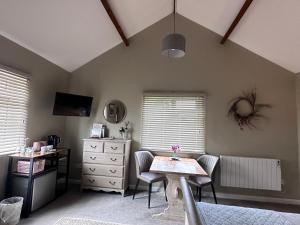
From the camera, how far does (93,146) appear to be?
3.64m

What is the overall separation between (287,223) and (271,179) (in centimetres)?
249

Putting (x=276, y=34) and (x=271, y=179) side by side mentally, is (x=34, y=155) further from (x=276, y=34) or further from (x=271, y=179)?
(x=276, y=34)

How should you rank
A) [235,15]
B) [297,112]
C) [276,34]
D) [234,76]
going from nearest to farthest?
[276,34] → [235,15] → [297,112] → [234,76]

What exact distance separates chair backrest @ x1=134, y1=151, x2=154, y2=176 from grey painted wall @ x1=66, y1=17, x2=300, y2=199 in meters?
0.43

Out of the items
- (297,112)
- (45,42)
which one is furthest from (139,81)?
(297,112)

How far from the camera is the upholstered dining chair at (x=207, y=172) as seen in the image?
3.09 metres

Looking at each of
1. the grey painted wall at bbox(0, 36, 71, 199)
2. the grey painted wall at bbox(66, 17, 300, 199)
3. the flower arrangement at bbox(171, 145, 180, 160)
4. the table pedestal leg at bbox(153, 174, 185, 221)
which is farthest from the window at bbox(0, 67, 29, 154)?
the flower arrangement at bbox(171, 145, 180, 160)

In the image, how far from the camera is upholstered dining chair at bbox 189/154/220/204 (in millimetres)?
3090

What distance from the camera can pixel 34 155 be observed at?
2789 millimetres

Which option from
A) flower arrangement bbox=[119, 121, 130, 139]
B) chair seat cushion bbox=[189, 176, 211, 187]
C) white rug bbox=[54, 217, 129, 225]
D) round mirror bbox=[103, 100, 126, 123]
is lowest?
white rug bbox=[54, 217, 129, 225]

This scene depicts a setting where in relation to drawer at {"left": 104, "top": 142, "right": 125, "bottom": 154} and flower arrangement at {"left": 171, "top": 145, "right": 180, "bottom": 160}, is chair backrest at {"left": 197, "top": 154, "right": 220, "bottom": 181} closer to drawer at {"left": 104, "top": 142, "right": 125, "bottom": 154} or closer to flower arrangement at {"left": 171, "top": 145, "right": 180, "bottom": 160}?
flower arrangement at {"left": 171, "top": 145, "right": 180, "bottom": 160}

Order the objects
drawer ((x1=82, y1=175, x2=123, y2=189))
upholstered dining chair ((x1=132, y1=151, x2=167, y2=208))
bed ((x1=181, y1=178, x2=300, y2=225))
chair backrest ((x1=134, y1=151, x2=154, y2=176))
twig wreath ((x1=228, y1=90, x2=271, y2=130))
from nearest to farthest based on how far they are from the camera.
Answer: bed ((x1=181, y1=178, x2=300, y2=225)), upholstered dining chair ((x1=132, y1=151, x2=167, y2=208)), chair backrest ((x1=134, y1=151, x2=154, y2=176)), drawer ((x1=82, y1=175, x2=123, y2=189)), twig wreath ((x1=228, y1=90, x2=271, y2=130))

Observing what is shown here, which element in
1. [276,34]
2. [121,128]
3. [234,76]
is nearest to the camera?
[276,34]

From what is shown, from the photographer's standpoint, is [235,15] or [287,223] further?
[235,15]
